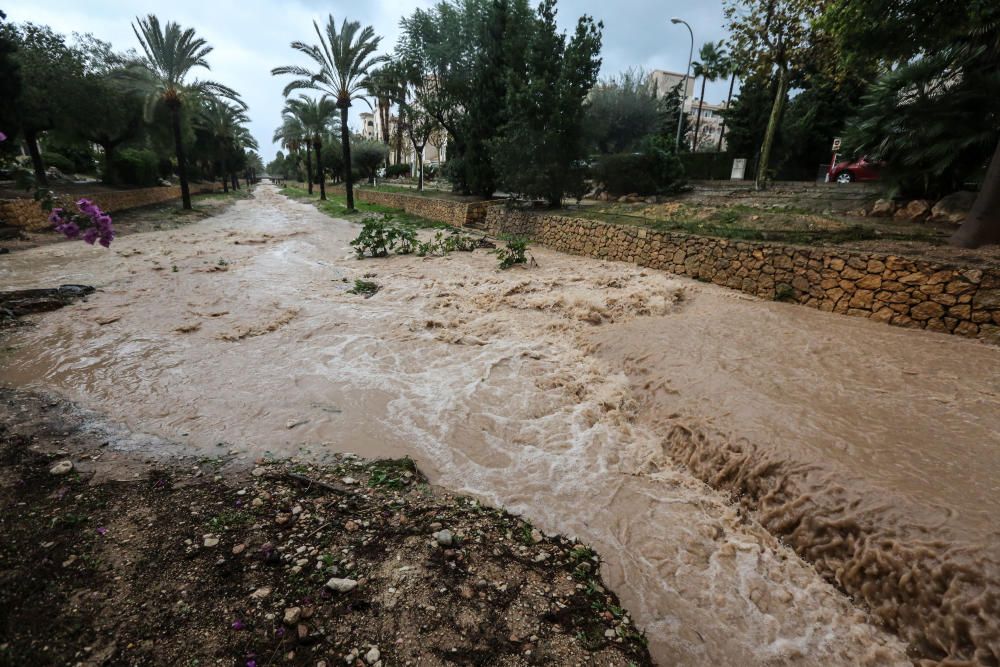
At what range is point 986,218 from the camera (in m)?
7.39

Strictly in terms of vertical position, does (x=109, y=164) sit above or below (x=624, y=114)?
below

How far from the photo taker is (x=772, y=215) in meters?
12.0

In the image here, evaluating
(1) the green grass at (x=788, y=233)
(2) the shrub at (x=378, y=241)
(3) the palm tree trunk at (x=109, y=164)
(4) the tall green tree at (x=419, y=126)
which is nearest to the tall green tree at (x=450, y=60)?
(4) the tall green tree at (x=419, y=126)

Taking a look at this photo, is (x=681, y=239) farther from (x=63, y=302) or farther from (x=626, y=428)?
(x=63, y=302)

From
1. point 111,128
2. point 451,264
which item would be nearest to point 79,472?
point 451,264

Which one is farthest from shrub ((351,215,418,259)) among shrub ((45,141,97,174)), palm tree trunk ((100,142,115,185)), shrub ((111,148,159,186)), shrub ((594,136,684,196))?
shrub ((45,141,97,174))

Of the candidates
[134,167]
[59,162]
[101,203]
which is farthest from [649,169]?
[59,162]

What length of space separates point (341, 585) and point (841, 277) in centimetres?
874

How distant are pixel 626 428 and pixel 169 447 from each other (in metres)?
4.71

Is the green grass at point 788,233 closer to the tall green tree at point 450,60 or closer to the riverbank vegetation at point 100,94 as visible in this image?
the tall green tree at point 450,60

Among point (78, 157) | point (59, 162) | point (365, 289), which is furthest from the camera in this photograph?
point (78, 157)

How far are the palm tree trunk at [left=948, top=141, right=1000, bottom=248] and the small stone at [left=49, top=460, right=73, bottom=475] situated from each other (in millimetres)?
12441

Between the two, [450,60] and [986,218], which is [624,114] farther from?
[986,218]

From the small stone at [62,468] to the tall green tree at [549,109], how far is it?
14.6m
